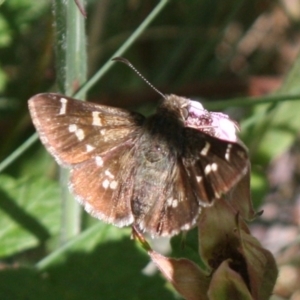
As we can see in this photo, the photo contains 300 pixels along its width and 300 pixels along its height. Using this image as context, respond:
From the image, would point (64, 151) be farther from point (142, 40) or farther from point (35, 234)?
point (142, 40)

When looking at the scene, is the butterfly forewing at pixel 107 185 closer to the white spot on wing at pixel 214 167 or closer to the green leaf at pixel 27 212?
the white spot on wing at pixel 214 167

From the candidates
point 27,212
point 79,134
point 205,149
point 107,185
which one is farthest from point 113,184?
point 27,212

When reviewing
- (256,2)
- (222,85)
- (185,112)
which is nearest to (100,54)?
(222,85)

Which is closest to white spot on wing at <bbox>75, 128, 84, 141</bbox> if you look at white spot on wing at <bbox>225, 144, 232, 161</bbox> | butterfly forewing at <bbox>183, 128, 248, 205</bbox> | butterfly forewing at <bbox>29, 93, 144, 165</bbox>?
butterfly forewing at <bbox>29, 93, 144, 165</bbox>

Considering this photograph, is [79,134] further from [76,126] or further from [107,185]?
[107,185]

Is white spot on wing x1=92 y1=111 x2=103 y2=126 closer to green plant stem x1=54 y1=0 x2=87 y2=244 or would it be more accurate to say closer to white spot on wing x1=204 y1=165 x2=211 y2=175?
green plant stem x1=54 y1=0 x2=87 y2=244

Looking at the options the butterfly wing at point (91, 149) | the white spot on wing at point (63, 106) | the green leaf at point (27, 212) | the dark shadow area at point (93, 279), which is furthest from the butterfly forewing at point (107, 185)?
the green leaf at point (27, 212)
